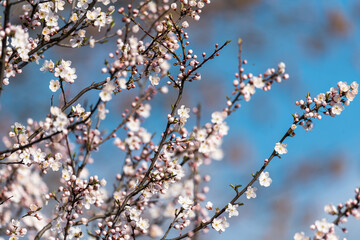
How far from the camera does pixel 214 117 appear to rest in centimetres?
295

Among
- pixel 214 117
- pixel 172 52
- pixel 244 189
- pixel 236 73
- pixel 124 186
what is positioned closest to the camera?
pixel 214 117

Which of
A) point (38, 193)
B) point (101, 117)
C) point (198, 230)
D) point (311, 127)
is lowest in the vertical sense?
point (198, 230)

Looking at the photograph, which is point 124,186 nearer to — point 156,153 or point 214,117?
point 156,153

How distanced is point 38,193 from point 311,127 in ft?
12.9

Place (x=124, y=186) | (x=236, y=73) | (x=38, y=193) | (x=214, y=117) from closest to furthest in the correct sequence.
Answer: (x=214, y=117) < (x=236, y=73) < (x=124, y=186) < (x=38, y=193)

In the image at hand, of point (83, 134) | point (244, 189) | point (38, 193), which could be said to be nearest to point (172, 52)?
point (83, 134)

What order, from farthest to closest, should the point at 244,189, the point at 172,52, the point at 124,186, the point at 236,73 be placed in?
the point at 124,186, the point at 172,52, the point at 244,189, the point at 236,73

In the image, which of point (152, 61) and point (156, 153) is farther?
point (152, 61)

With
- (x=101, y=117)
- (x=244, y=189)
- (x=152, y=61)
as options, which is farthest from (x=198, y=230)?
(x=152, y=61)

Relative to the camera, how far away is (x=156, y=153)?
3.32 meters

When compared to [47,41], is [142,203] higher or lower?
lower

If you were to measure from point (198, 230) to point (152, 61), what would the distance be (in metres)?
1.64

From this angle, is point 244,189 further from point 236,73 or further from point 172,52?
point 172,52

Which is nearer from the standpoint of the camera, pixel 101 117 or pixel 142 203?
pixel 101 117
